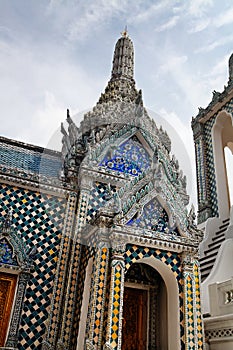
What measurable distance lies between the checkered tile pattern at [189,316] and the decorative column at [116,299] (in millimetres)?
1419

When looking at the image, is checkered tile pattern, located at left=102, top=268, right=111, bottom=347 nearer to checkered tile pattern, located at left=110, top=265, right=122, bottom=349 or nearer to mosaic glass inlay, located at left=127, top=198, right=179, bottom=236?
checkered tile pattern, located at left=110, top=265, right=122, bottom=349

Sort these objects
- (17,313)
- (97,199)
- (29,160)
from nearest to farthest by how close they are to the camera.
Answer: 1. (17,313)
2. (97,199)
3. (29,160)

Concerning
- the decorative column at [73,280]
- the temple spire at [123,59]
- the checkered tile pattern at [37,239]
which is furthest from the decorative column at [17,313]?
the temple spire at [123,59]

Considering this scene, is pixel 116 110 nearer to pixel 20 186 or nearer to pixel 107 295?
pixel 20 186

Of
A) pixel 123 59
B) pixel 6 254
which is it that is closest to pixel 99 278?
pixel 6 254

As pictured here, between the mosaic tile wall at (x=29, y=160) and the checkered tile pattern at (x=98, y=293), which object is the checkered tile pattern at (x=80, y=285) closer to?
the checkered tile pattern at (x=98, y=293)

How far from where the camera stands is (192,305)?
23.7ft

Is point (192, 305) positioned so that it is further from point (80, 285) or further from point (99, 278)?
point (80, 285)

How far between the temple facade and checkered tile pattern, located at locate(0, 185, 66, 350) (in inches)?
0.9

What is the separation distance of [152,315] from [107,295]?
2087mm

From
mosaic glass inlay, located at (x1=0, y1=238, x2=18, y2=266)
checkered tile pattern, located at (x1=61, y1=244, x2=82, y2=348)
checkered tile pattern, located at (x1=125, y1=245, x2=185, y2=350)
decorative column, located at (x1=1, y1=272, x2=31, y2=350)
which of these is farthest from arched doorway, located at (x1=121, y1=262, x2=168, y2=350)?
mosaic glass inlay, located at (x1=0, y1=238, x2=18, y2=266)

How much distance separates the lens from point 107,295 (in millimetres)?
6773

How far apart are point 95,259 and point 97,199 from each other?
2.53m

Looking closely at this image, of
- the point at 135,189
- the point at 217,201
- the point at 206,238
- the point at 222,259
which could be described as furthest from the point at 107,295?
the point at 217,201
